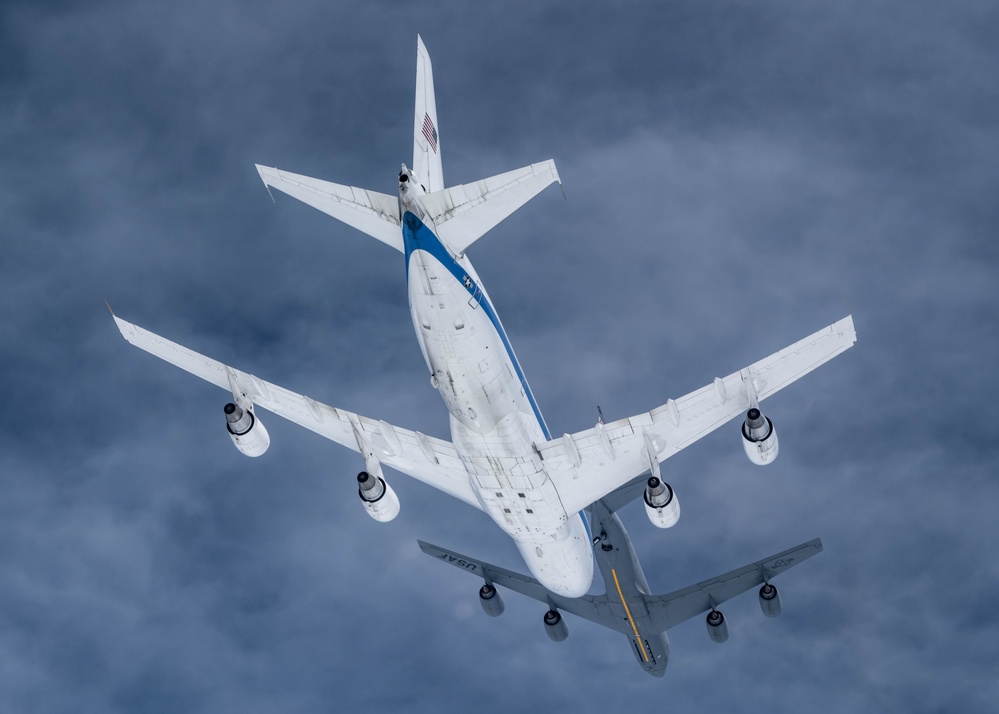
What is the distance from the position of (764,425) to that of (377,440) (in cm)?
1651

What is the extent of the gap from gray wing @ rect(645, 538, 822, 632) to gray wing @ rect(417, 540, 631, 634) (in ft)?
10.1

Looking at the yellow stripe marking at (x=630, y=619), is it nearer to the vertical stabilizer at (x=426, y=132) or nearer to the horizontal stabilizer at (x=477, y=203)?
the vertical stabilizer at (x=426, y=132)

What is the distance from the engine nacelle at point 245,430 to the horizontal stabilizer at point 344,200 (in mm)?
9051

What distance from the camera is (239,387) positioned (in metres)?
46.4

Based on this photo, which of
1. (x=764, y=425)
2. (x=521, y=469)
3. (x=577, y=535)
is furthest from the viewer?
(x=577, y=535)

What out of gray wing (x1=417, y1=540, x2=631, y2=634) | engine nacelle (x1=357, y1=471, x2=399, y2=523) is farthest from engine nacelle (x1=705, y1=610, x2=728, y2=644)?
engine nacelle (x1=357, y1=471, x2=399, y2=523)

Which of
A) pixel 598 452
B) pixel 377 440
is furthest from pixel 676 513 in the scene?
pixel 377 440

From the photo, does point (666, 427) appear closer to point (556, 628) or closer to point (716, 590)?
point (716, 590)

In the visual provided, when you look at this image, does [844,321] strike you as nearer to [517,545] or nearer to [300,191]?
[517,545]

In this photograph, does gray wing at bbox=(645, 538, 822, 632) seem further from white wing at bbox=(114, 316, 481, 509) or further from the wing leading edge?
white wing at bbox=(114, 316, 481, 509)

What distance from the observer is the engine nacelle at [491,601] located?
6475 centimetres

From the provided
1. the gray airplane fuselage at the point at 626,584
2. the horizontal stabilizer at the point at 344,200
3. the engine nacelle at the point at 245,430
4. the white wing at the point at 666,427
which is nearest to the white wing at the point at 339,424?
the engine nacelle at the point at 245,430

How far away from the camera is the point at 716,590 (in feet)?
210

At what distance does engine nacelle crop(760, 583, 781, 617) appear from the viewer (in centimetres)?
6006
